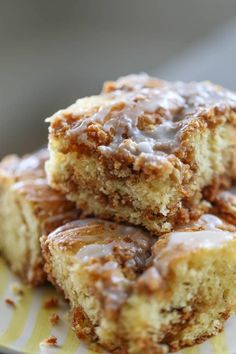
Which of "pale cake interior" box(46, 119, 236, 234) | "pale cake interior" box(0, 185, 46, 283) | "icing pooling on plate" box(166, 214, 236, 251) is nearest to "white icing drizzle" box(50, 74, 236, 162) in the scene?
"pale cake interior" box(46, 119, 236, 234)

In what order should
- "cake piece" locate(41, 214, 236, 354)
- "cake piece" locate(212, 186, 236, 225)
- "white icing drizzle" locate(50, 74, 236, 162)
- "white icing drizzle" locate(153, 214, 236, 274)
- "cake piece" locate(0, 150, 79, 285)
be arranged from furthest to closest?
"cake piece" locate(0, 150, 79, 285)
"cake piece" locate(212, 186, 236, 225)
"white icing drizzle" locate(50, 74, 236, 162)
"white icing drizzle" locate(153, 214, 236, 274)
"cake piece" locate(41, 214, 236, 354)

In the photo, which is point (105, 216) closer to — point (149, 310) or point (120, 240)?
point (120, 240)

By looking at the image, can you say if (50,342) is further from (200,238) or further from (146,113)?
(146,113)

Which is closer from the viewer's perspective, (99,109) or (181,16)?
(99,109)

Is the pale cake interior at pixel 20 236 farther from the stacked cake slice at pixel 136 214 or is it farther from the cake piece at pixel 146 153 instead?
the cake piece at pixel 146 153

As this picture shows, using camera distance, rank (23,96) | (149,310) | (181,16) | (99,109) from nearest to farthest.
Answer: (149,310) → (99,109) → (23,96) → (181,16)

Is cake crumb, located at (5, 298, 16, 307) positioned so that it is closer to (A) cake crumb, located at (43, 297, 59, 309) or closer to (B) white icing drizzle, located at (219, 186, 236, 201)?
(A) cake crumb, located at (43, 297, 59, 309)

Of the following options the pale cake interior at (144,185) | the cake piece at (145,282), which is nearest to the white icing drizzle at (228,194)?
the pale cake interior at (144,185)

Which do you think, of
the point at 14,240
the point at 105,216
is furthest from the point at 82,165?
the point at 14,240
